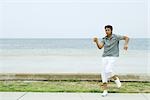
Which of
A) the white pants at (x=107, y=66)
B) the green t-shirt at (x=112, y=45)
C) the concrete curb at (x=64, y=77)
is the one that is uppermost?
the green t-shirt at (x=112, y=45)

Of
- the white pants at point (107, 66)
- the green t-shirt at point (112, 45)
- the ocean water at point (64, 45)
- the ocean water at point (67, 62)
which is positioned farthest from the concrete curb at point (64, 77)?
the ocean water at point (64, 45)

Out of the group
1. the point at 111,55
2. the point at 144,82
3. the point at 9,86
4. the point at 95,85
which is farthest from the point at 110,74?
the point at 9,86

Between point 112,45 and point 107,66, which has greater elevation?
point 112,45

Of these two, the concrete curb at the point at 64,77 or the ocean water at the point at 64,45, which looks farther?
the ocean water at the point at 64,45

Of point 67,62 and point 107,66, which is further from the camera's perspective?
point 67,62

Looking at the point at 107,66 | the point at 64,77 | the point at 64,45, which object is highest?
the point at 64,45

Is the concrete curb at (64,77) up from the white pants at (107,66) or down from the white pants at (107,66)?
down
